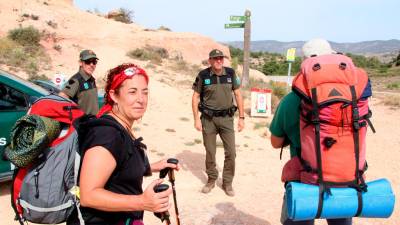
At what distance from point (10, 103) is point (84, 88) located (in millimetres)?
857

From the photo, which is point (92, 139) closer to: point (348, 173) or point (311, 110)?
point (311, 110)

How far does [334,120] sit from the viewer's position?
6.50 feet

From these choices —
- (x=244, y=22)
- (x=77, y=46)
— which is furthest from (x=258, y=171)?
(x=77, y=46)

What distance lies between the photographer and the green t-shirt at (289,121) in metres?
2.25

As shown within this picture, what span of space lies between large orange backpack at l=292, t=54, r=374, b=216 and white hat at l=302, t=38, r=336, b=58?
6.5 inches

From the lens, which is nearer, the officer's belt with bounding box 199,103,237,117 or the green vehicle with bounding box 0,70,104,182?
the green vehicle with bounding box 0,70,104,182

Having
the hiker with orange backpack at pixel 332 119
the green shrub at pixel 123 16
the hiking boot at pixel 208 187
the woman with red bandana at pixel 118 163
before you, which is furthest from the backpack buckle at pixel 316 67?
the green shrub at pixel 123 16

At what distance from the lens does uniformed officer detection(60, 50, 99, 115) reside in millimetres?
4570

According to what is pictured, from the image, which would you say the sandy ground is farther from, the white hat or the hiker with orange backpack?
the white hat

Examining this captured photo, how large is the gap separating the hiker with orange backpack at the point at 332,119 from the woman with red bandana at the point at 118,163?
86 centimetres

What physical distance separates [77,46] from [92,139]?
20345mm

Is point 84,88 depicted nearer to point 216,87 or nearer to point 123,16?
point 216,87

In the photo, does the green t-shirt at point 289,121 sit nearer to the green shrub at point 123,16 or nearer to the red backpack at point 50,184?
the red backpack at point 50,184

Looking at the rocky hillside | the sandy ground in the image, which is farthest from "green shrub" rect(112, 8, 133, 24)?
the sandy ground
